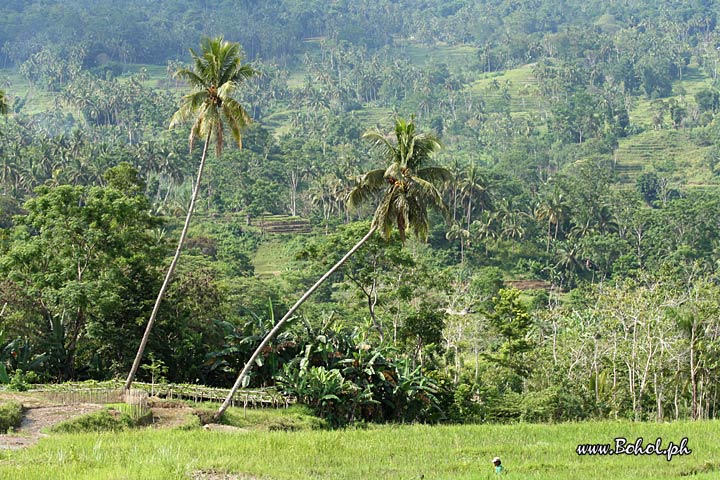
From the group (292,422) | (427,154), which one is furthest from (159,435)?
(427,154)

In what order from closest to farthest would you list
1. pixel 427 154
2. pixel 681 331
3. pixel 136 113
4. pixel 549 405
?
pixel 427 154
pixel 549 405
pixel 681 331
pixel 136 113

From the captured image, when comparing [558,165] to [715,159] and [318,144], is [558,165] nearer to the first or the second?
[715,159]

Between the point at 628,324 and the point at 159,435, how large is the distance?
84.8 ft

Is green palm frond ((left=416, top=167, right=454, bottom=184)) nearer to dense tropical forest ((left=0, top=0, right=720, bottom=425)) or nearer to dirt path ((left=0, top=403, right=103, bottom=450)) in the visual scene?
dense tropical forest ((left=0, top=0, right=720, bottom=425))

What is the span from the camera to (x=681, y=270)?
86250mm

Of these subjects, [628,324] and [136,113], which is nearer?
[628,324]

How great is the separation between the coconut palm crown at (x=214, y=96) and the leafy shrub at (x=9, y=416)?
988 centimetres

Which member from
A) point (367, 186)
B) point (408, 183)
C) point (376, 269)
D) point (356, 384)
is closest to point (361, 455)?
point (408, 183)

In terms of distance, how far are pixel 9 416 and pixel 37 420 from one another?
104 centimetres

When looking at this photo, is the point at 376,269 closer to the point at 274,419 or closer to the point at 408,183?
the point at 274,419

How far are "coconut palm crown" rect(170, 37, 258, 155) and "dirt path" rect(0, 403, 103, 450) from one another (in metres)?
9.12

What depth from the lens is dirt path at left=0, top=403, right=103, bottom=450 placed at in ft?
73.5

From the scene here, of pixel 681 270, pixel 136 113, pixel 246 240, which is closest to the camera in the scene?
pixel 681 270

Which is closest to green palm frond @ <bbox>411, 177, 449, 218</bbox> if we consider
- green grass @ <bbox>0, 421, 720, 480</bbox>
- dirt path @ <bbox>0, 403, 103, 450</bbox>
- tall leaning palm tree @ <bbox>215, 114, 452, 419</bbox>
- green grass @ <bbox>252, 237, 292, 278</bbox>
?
tall leaning palm tree @ <bbox>215, 114, 452, 419</bbox>
